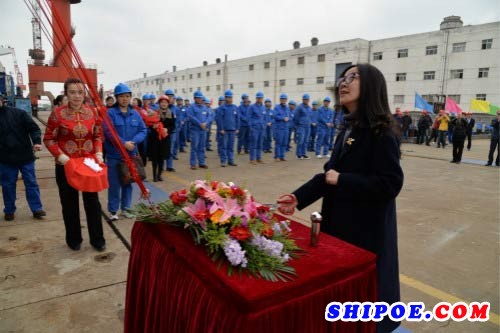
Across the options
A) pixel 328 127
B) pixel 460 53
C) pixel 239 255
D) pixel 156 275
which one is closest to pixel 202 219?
pixel 239 255

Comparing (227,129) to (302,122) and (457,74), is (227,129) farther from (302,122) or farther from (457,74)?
(457,74)

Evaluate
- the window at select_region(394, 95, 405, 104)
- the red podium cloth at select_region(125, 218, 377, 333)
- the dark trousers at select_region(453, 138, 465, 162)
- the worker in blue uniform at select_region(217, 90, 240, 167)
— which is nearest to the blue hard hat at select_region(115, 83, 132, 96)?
the red podium cloth at select_region(125, 218, 377, 333)

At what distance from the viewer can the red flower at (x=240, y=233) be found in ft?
4.20

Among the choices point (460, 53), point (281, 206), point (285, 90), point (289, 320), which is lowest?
point (289, 320)

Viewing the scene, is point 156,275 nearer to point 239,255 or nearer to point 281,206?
point 239,255

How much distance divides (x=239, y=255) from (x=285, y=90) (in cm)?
4002

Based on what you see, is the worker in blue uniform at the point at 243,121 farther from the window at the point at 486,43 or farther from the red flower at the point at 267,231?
the window at the point at 486,43

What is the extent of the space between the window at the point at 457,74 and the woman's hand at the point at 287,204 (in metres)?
32.6

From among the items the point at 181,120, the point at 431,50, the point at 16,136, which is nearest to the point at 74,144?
the point at 16,136

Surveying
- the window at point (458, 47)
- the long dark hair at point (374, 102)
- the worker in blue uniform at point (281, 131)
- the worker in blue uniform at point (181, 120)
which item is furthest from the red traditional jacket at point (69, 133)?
the window at point (458, 47)

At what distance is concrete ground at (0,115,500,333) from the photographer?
Result: 2504mm

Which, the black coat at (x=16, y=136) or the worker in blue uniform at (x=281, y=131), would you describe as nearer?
the black coat at (x=16, y=136)

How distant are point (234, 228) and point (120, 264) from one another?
2394mm

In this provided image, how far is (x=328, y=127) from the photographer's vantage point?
11.5m
